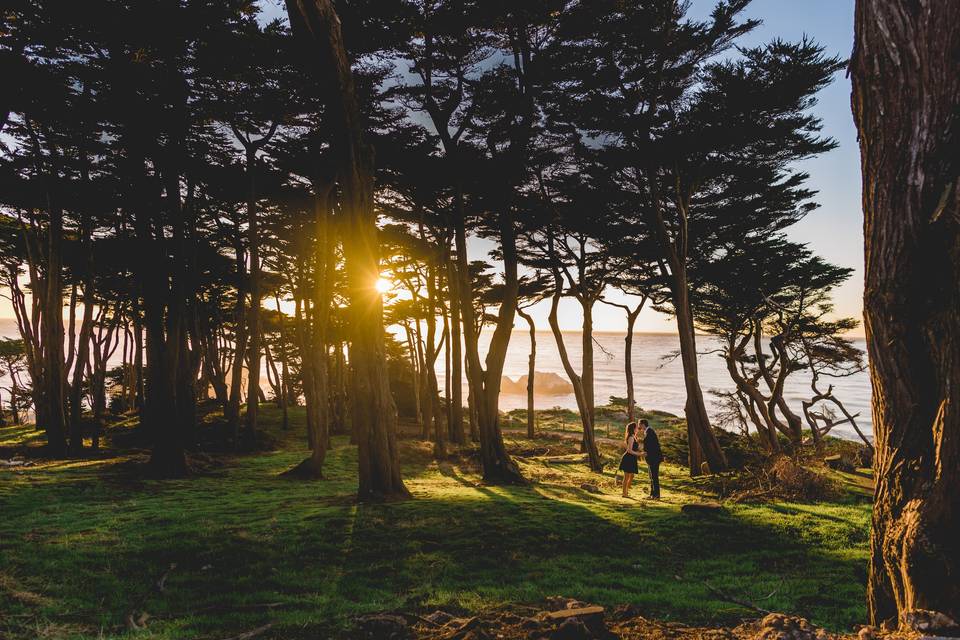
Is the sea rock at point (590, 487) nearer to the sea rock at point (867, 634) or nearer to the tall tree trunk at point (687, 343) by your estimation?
the tall tree trunk at point (687, 343)

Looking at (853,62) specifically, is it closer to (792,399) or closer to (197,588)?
(197,588)

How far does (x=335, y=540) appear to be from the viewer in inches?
263

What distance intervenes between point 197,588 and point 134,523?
2931 millimetres

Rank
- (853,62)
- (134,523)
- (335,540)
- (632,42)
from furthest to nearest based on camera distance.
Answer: (632,42) < (134,523) < (335,540) < (853,62)

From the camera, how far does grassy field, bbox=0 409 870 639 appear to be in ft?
15.0

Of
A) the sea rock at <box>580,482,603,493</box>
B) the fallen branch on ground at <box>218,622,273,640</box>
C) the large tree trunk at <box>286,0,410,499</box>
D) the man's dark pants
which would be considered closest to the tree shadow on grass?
the fallen branch on ground at <box>218,622,273,640</box>

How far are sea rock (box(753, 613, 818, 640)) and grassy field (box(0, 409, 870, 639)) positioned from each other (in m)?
1.56

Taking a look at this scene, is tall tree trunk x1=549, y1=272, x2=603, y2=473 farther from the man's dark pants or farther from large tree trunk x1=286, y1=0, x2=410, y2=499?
large tree trunk x1=286, y1=0, x2=410, y2=499

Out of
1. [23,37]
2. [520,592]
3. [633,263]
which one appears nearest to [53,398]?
[23,37]

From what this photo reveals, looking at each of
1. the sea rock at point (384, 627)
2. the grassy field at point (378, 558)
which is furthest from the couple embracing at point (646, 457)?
the sea rock at point (384, 627)

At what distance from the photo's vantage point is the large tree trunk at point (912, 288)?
2.79 metres

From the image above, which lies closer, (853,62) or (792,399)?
(853,62)

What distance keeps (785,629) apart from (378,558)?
177 inches

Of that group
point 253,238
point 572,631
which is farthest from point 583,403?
point 572,631
